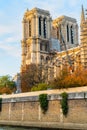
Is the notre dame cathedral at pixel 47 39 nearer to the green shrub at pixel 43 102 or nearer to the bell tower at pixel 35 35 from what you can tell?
the bell tower at pixel 35 35

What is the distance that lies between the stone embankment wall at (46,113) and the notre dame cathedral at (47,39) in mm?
40020

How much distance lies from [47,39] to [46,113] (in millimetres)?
59610

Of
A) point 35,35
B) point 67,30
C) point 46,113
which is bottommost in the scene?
point 46,113

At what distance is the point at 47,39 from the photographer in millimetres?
90000

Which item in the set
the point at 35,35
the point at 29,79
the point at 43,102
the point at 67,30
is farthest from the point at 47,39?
the point at 43,102

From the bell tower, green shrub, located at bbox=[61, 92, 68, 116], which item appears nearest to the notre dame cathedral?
the bell tower

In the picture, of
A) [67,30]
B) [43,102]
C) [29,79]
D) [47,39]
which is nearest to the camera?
[43,102]

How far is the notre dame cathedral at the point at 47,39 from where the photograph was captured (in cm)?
8419

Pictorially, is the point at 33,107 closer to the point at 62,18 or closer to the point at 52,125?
the point at 52,125

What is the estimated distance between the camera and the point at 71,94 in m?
28.5

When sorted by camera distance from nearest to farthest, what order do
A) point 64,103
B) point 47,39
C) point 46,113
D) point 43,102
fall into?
point 64,103 → point 46,113 → point 43,102 → point 47,39

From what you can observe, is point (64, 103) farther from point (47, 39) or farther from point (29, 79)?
point (47, 39)

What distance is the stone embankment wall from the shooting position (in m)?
27.5

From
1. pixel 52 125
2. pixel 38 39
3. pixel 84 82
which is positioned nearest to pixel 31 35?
pixel 38 39
